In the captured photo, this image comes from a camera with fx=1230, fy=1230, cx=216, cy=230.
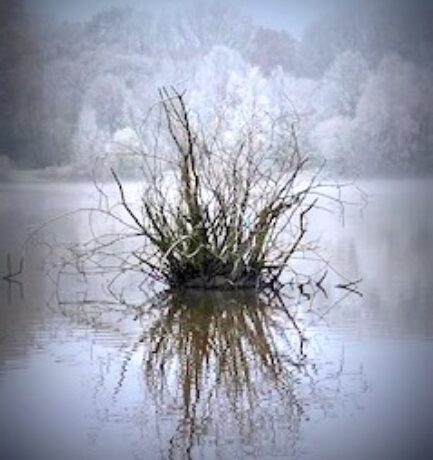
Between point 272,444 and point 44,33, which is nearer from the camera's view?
point 272,444

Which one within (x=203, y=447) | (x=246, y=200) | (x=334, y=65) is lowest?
(x=203, y=447)

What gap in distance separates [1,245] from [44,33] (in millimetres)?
3224

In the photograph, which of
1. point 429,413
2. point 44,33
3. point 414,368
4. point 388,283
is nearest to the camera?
point 429,413

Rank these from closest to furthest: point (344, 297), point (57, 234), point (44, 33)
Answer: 1. point (344, 297)
2. point (57, 234)
3. point (44, 33)

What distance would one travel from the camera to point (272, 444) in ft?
7.57

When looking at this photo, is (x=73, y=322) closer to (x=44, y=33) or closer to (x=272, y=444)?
(x=272, y=444)

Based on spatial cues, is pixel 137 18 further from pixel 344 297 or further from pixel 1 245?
pixel 344 297

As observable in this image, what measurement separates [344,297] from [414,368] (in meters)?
1.59

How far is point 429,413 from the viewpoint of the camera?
2557 millimetres

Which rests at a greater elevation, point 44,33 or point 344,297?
point 44,33

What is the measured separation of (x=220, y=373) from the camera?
3025 mm

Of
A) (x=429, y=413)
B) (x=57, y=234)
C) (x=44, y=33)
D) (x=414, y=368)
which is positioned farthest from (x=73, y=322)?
(x=44, y=33)

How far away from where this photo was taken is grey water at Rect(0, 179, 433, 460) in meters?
2.34

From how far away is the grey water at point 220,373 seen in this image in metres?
2.34
